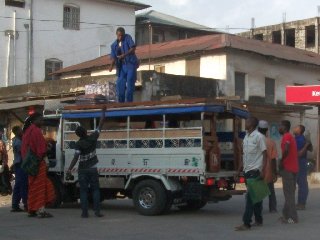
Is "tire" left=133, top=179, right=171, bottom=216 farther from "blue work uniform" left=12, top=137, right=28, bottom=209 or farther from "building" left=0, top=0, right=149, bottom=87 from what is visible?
"building" left=0, top=0, right=149, bottom=87

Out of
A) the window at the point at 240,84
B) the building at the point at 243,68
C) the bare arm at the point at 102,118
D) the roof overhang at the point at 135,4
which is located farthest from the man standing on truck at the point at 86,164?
the roof overhang at the point at 135,4

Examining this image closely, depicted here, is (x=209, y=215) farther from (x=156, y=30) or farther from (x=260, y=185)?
(x=156, y=30)

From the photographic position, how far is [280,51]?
3488 centimetres

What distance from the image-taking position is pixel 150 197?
11.8 meters

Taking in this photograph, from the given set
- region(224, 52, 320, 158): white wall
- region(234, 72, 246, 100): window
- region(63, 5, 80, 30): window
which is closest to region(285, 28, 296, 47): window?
region(224, 52, 320, 158): white wall

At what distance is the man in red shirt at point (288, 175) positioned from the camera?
1091 cm

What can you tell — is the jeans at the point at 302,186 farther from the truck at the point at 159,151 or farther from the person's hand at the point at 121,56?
the person's hand at the point at 121,56

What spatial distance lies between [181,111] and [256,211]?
236 cm

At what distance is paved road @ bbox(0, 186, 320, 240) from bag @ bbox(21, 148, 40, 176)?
34.6 inches

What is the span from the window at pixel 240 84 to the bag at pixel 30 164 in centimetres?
1934

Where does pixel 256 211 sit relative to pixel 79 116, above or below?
below

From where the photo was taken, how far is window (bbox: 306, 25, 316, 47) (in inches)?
2234

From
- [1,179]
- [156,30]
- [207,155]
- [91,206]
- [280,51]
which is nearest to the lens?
[207,155]

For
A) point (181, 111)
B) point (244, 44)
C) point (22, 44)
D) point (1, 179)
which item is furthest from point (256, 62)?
point (181, 111)
